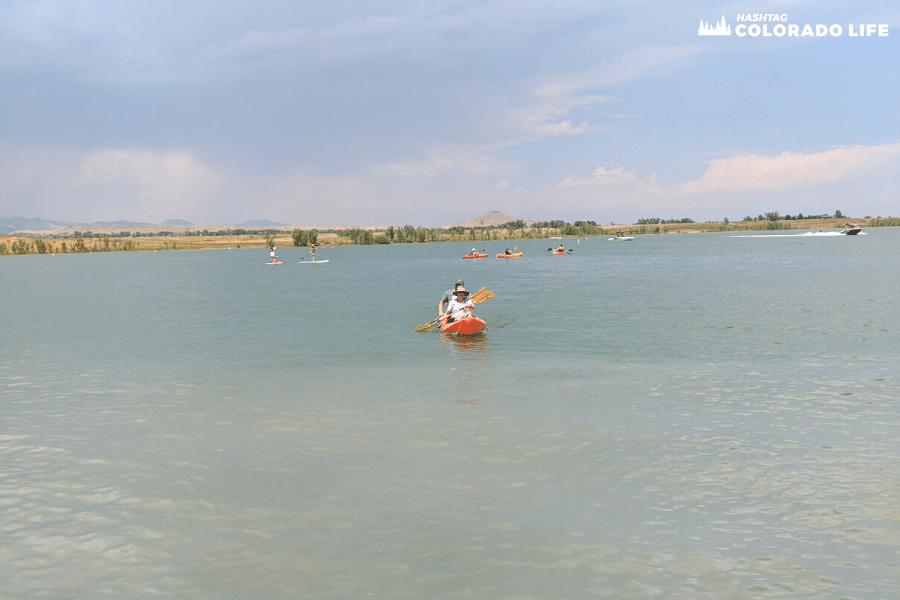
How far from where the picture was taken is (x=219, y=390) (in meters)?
20.5

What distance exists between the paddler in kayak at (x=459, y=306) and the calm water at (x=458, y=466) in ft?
5.28

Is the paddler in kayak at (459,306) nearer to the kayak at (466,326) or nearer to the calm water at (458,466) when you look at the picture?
the kayak at (466,326)

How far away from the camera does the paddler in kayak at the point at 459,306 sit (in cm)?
3076

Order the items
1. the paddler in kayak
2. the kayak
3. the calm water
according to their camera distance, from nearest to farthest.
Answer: the calm water
the kayak
the paddler in kayak

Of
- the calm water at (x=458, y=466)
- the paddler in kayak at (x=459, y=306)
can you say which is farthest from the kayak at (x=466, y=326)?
the calm water at (x=458, y=466)

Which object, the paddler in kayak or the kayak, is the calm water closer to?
the kayak

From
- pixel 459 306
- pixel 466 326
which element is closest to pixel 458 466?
pixel 466 326

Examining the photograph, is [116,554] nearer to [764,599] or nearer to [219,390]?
[764,599]

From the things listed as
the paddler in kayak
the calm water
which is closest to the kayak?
the paddler in kayak

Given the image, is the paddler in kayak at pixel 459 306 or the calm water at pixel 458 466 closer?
the calm water at pixel 458 466

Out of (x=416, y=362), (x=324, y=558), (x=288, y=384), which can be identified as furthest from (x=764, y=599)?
(x=416, y=362)

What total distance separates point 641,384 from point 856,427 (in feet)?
20.0

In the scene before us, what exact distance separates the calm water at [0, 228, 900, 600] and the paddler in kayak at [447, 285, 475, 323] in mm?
1608

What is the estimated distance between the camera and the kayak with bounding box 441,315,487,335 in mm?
30312
